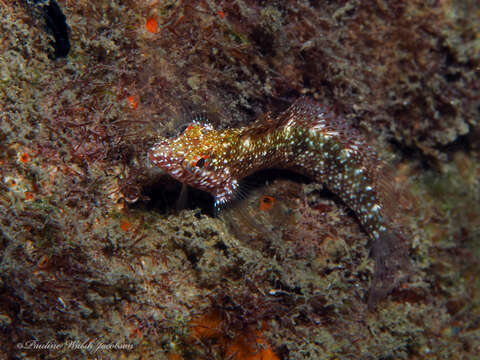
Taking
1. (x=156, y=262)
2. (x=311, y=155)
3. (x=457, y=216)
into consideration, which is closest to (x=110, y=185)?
(x=156, y=262)

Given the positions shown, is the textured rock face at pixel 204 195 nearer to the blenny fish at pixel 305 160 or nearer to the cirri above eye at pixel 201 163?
the blenny fish at pixel 305 160

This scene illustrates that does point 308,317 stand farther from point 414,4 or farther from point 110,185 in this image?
point 414,4

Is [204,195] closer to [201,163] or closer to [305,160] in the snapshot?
[201,163]

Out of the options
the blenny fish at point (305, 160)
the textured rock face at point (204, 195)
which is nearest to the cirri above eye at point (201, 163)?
the blenny fish at point (305, 160)

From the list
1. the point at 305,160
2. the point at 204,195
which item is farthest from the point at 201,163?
the point at 305,160

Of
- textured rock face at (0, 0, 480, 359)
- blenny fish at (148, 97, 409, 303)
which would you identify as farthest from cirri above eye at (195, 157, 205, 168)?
textured rock face at (0, 0, 480, 359)

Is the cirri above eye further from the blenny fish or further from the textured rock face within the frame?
the textured rock face

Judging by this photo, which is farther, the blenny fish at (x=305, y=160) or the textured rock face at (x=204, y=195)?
the blenny fish at (x=305, y=160)
